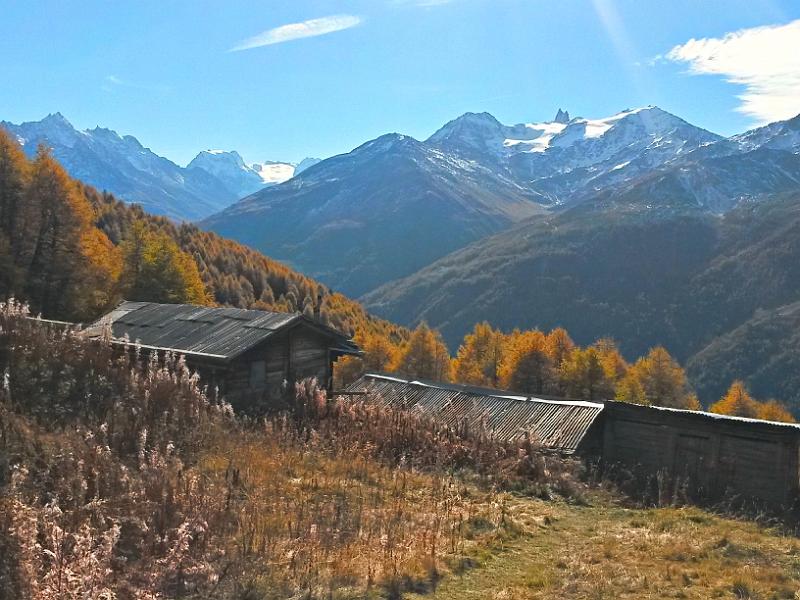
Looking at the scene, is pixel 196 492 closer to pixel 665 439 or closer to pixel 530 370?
pixel 665 439

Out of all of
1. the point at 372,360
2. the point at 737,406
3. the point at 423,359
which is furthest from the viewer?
the point at 372,360

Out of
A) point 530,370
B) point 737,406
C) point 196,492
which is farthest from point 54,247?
point 737,406

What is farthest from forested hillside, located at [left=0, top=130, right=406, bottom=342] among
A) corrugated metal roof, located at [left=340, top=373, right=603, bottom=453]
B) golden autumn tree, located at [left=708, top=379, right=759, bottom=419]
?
golden autumn tree, located at [left=708, top=379, right=759, bottom=419]

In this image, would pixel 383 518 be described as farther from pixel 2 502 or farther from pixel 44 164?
pixel 44 164

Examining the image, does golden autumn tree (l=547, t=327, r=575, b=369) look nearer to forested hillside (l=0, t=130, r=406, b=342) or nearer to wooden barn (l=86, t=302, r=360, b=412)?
forested hillside (l=0, t=130, r=406, b=342)

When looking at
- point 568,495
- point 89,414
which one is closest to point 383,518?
point 89,414

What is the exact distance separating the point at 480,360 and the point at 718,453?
231 ft

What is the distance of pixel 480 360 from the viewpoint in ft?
297

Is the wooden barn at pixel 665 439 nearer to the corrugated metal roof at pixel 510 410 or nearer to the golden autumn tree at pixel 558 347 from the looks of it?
the corrugated metal roof at pixel 510 410

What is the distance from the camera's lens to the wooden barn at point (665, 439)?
1883cm

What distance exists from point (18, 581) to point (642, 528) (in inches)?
375

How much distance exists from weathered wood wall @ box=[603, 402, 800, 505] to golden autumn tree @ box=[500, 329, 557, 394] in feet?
182

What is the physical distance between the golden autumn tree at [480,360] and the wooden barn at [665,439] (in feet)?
189

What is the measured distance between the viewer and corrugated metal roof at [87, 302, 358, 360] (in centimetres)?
2102
